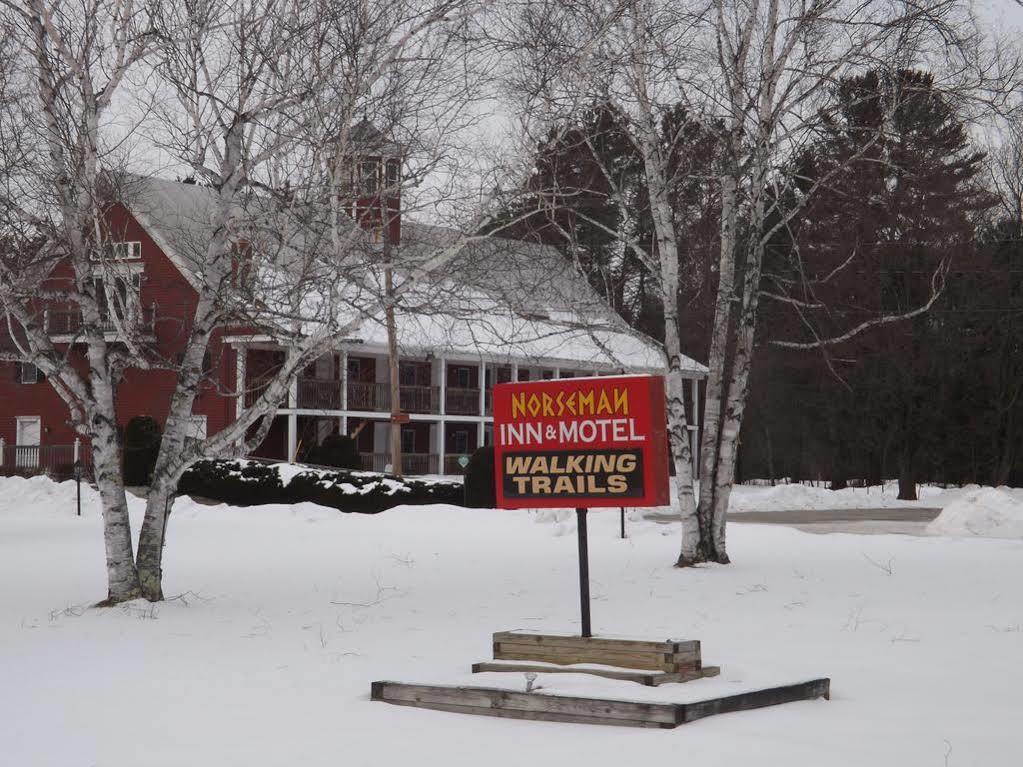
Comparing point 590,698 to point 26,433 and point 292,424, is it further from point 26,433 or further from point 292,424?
point 26,433

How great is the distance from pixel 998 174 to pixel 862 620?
34.4 metres

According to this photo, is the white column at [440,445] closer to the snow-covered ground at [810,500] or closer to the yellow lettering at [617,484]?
the snow-covered ground at [810,500]

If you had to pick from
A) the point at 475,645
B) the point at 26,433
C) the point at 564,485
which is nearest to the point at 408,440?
the point at 26,433

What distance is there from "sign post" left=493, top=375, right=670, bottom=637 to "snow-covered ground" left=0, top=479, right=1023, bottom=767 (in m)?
1.33

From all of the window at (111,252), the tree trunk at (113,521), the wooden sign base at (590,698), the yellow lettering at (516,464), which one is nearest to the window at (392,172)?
the window at (111,252)

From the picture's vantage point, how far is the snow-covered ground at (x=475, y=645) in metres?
7.29

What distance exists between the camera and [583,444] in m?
9.45

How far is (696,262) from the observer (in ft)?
72.9

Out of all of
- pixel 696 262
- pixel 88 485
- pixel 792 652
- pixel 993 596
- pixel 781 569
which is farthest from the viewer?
pixel 88 485

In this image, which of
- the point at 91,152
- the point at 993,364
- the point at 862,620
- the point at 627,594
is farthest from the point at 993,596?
the point at 993,364

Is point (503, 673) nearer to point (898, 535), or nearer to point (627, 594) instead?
point (627, 594)

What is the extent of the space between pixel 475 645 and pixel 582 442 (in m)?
2.64

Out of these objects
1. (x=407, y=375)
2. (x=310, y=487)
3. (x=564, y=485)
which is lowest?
(x=310, y=487)

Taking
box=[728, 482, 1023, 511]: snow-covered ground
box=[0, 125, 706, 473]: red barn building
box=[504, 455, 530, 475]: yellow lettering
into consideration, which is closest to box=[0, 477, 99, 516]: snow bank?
box=[0, 125, 706, 473]: red barn building
